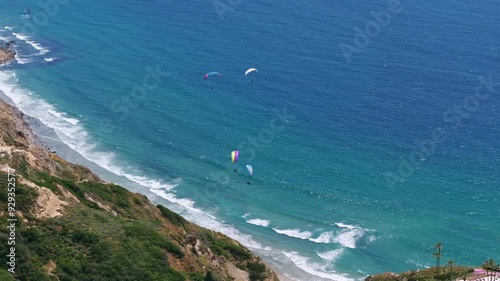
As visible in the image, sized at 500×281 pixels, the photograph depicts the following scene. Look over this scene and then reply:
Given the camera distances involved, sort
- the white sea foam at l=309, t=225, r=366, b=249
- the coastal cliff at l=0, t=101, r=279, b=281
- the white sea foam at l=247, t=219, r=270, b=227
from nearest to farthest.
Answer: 1. the coastal cliff at l=0, t=101, r=279, b=281
2. the white sea foam at l=309, t=225, r=366, b=249
3. the white sea foam at l=247, t=219, r=270, b=227

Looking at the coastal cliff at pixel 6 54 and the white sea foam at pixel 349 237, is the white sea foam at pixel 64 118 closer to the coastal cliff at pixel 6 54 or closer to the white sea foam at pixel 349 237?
the coastal cliff at pixel 6 54

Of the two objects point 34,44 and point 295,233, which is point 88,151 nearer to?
point 295,233

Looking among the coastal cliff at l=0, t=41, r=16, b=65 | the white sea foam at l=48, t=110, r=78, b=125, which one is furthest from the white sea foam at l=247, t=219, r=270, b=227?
the coastal cliff at l=0, t=41, r=16, b=65

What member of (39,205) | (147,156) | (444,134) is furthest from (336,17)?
(39,205)

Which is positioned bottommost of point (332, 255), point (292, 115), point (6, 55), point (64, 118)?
point (332, 255)

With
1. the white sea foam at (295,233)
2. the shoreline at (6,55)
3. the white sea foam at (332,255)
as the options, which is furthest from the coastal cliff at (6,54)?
the white sea foam at (332,255)

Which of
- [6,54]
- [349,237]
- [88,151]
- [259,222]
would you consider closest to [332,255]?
[349,237]

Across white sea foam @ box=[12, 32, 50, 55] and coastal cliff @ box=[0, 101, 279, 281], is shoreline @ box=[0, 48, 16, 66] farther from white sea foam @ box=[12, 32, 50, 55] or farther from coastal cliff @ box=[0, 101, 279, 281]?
coastal cliff @ box=[0, 101, 279, 281]
